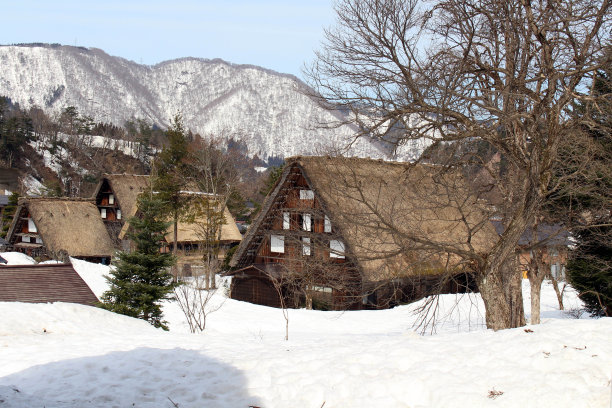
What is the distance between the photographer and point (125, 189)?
40.3 m

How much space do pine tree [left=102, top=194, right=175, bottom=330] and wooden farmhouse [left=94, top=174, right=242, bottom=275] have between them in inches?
683

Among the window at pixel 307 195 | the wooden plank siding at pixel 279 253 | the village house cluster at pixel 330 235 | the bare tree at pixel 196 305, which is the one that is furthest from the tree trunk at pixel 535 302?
the window at pixel 307 195

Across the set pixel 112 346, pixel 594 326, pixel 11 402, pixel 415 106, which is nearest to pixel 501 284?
pixel 594 326

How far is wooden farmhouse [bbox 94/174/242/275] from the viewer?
1390 inches

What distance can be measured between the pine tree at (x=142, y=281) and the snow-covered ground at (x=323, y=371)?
6324mm

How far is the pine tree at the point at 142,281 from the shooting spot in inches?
643

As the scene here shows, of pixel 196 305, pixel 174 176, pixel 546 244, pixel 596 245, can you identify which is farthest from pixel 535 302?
pixel 174 176

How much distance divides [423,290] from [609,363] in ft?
50.5

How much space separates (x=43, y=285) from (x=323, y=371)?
1026 centimetres

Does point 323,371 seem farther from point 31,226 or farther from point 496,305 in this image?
point 31,226

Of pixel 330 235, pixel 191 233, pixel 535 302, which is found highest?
pixel 191 233

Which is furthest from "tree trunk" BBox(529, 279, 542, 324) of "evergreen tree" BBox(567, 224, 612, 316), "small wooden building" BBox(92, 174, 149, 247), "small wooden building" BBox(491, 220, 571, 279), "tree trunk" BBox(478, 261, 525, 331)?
"small wooden building" BBox(92, 174, 149, 247)

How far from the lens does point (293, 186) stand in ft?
73.3

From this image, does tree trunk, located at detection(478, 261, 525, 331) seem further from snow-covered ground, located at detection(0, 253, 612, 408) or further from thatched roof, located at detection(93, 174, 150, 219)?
thatched roof, located at detection(93, 174, 150, 219)
